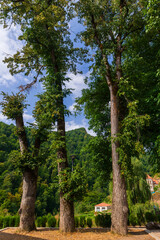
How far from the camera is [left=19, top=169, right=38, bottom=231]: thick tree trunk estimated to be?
7.64 m

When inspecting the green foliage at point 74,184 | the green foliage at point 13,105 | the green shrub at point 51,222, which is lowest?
the green shrub at point 51,222

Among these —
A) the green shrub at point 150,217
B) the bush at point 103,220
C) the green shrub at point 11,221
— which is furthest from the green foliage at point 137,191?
the green shrub at point 11,221

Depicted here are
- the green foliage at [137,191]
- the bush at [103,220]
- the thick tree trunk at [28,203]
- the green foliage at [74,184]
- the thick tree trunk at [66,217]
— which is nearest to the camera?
the green foliage at [74,184]

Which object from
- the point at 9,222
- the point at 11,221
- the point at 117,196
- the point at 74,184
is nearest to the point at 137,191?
the point at 117,196

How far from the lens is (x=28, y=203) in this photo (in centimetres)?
788

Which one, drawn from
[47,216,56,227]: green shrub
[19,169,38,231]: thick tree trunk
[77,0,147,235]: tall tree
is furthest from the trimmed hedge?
[77,0,147,235]: tall tree

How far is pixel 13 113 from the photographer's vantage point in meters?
9.10

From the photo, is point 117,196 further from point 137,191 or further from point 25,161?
point 137,191

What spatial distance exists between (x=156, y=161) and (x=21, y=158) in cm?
717

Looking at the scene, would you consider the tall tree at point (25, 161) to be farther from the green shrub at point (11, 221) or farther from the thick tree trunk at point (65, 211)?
the green shrub at point (11, 221)

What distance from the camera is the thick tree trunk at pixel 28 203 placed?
764 cm

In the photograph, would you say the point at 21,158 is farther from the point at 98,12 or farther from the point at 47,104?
the point at 98,12

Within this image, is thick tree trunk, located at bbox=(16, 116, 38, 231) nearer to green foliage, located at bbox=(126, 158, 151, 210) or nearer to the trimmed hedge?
the trimmed hedge

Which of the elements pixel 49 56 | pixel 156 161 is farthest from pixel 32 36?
pixel 156 161
